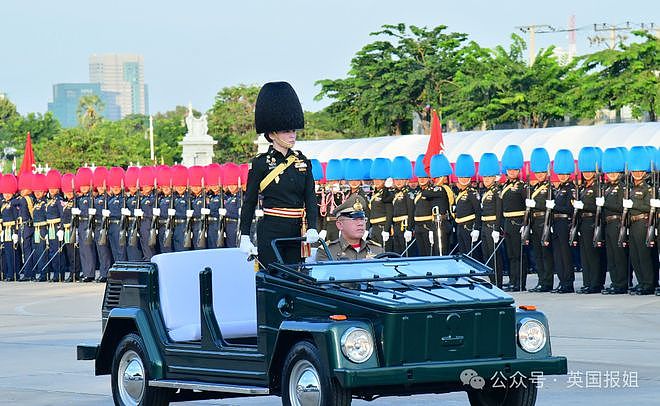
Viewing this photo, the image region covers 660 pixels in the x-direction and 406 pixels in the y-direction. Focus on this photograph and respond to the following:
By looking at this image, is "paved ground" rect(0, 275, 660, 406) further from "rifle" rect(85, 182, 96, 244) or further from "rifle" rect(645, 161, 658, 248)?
"rifle" rect(85, 182, 96, 244)

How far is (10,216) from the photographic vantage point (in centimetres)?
2988

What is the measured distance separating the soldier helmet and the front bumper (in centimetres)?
242

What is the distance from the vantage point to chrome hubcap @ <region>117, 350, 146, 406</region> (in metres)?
10.8

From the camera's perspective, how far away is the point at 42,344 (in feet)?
54.9

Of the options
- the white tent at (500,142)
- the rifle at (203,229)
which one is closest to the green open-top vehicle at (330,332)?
the rifle at (203,229)

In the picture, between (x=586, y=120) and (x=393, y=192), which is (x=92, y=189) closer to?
(x=393, y=192)

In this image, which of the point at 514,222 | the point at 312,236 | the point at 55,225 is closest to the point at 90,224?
the point at 55,225

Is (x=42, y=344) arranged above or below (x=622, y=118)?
below

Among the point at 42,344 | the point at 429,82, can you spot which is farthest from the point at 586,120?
the point at 42,344

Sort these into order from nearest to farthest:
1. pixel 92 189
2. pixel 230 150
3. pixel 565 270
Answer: pixel 565 270
pixel 92 189
pixel 230 150

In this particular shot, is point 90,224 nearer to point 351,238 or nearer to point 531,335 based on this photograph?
point 351,238

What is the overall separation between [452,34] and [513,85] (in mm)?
6742

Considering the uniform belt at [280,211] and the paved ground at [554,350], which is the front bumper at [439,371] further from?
the uniform belt at [280,211]

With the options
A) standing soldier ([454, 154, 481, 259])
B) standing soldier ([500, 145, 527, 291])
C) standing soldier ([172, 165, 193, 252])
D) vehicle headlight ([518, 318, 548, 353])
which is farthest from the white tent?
vehicle headlight ([518, 318, 548, 353])
